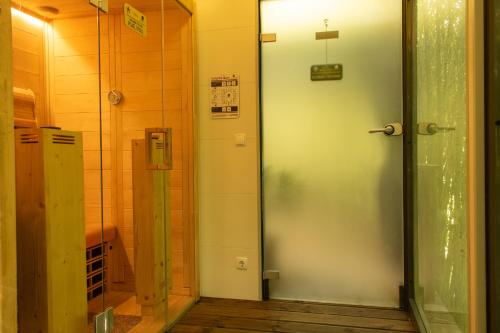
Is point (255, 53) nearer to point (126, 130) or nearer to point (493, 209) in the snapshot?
point (126, 130)

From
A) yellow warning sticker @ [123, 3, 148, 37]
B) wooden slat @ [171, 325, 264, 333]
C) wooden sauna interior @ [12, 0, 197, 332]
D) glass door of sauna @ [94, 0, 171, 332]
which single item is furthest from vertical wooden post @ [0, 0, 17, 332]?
glass door of sauna @ [94, 0, 171, 332]

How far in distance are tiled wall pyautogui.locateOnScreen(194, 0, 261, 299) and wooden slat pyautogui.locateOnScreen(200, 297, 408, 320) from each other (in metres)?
0.08

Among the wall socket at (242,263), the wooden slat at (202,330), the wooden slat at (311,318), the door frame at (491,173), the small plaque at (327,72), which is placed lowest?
the wooden slat at (202,330)

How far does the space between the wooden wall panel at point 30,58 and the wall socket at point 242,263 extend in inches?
65.0

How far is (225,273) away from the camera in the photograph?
2711mm

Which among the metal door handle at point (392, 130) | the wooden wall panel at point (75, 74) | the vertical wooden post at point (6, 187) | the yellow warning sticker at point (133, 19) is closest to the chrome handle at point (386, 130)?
the metal door handle at point (392, 130)

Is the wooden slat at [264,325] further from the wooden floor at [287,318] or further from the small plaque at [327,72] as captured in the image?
the small plaque at [327,72]

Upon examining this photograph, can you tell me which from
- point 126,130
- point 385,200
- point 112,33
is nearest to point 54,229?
point 126,130

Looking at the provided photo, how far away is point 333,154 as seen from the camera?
8.49ft

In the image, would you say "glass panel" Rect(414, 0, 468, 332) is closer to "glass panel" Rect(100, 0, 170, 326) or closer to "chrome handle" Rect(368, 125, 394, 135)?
"chrome handle" Rect(368, 125, 394, 135)

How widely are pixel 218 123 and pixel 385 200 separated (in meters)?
1.27

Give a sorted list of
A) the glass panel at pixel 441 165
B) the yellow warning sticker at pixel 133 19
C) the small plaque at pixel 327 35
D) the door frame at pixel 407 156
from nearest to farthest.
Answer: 1. the glass panel at pixel 441 165
2. the yellow warning sticker at pixel 133 19
3. the door frame at pixel 407 156
4. the small plaque at pixel 327 35

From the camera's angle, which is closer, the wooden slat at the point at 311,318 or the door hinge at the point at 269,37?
the wooden slat at the point at 311,318

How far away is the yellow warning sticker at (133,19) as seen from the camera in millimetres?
2041
